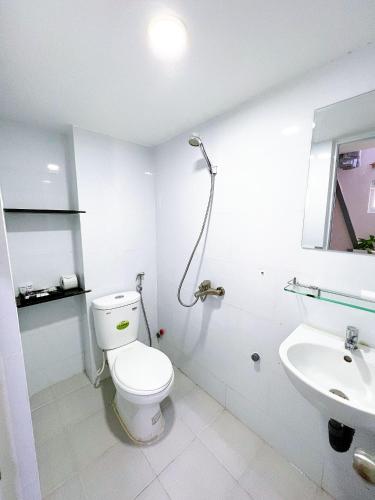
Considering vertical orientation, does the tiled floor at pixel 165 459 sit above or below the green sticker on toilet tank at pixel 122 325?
below

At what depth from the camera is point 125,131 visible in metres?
1.64

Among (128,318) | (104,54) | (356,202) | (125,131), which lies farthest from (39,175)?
(356,202)

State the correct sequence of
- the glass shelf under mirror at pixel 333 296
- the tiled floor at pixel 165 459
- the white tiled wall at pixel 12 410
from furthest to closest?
the tiled floor at pixel 165 459
the glass shelf under mirror at pixel 333 296
the white tiled wall at pixel 12 410

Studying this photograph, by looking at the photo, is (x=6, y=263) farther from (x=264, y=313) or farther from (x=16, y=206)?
(x=264, y=313)

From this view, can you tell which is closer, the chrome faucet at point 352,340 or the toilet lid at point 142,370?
the chrome faucet at point 352,340

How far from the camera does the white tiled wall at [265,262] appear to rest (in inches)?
39.2

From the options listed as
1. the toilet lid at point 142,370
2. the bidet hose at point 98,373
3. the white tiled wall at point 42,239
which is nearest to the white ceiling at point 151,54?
the white tiled wall at point 42,239

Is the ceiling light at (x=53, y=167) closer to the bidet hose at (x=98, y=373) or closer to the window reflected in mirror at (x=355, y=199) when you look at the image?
the bidet hose at (x=98, y=373)

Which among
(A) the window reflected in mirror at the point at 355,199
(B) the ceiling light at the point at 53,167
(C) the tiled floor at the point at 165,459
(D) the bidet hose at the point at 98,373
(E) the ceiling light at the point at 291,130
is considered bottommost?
(C) the tiled floor at the point at 165,459

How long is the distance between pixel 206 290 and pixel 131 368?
742 mm

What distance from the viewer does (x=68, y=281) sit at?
170 cm

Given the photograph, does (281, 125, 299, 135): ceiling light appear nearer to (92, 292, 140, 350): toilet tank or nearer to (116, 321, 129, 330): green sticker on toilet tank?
(92, 292, 140, 350): toilet tank

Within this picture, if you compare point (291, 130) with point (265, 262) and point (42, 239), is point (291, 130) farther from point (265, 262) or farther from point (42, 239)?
point (42, 239)

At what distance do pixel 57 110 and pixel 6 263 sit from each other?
1154 millimetres
